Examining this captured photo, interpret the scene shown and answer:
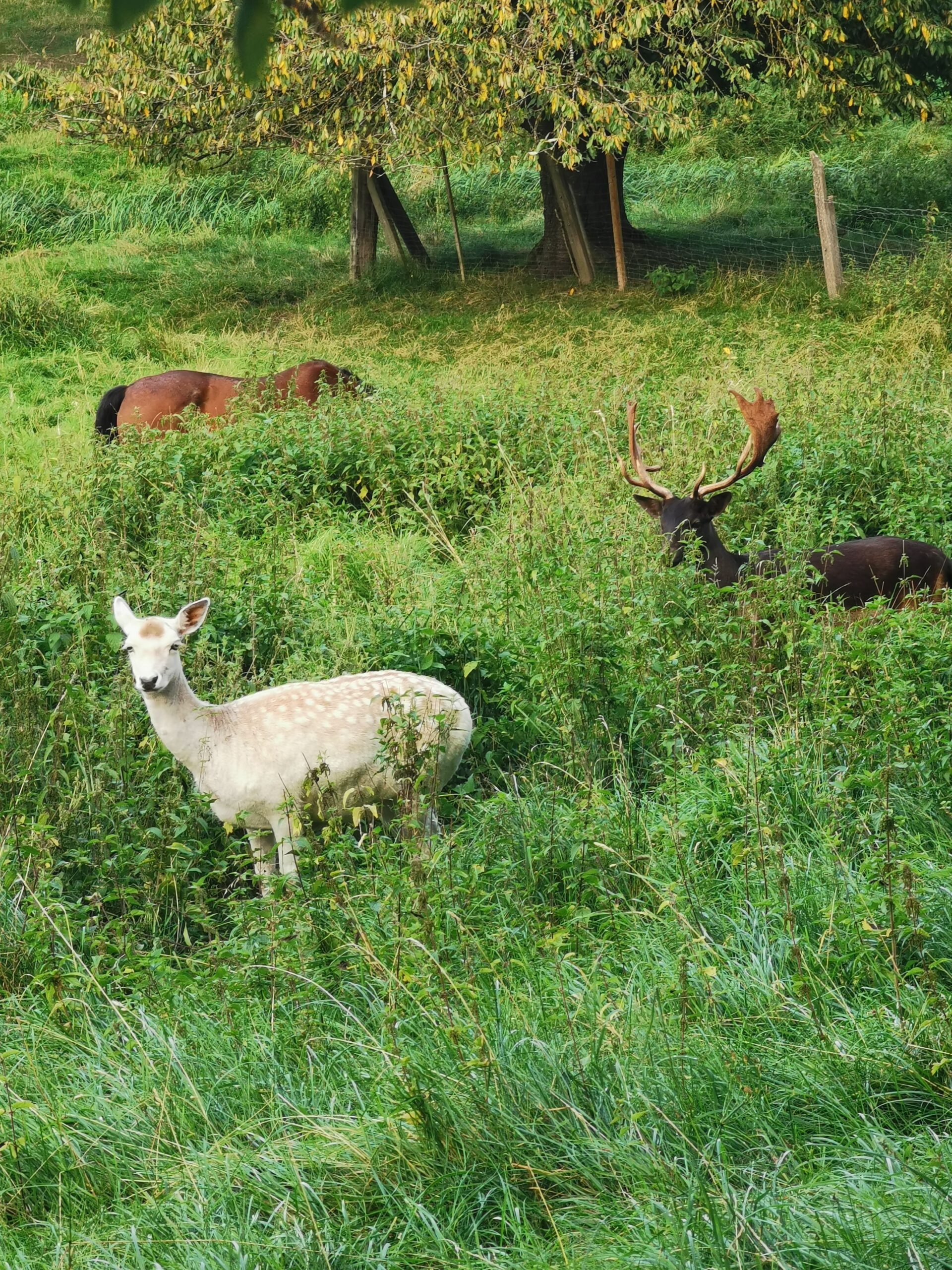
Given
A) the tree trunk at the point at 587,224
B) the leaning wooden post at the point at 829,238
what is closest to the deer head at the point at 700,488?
the leaning wooden post at the point at 829,238

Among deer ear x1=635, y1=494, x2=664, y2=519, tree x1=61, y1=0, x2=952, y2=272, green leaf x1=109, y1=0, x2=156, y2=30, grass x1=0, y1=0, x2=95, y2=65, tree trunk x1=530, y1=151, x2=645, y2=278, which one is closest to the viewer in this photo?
green leaf x1=109, y1=0, x2=156, y2=30

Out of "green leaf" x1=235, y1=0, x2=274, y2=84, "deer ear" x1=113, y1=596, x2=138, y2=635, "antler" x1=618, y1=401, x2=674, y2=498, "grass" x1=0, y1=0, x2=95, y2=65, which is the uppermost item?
"grass" x1=0, y1=0, x2=95, y2=65

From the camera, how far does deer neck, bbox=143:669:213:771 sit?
525 centimetres

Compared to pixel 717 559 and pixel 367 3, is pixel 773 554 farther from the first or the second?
pixel 367 3

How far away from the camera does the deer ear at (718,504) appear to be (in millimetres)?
7363

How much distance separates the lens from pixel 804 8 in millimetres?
14484

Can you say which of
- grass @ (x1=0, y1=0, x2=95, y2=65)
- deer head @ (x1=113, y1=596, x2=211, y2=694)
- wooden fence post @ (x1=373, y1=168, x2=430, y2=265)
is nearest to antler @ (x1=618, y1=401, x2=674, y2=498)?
deer head @ (x1=113, y1=596, x2=211, y2=694)

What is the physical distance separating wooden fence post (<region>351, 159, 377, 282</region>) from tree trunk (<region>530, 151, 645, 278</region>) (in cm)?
222

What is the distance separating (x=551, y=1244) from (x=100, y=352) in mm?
13583

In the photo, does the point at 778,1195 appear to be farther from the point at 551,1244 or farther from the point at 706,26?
the point at 706,26

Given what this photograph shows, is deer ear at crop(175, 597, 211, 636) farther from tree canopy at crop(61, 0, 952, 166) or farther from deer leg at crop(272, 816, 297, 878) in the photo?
tree canopy at crop(61, 0, 952, 166)

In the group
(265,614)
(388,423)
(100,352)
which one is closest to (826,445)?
(388,423)

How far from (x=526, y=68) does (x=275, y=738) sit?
36.3 feet

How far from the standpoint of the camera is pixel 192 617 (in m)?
5.54
